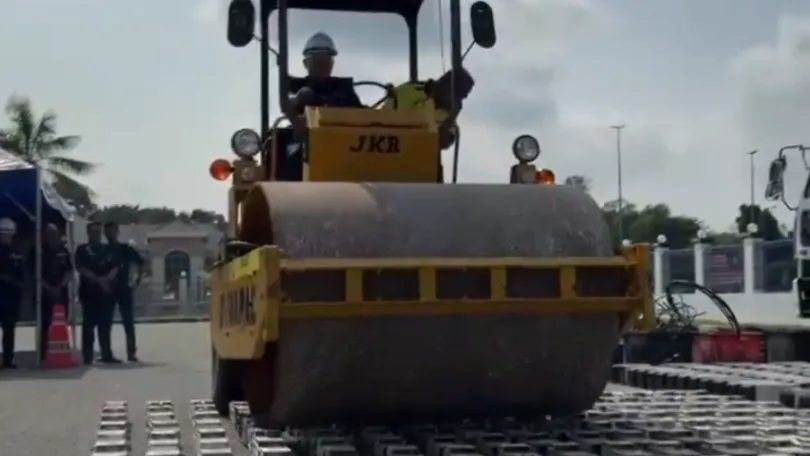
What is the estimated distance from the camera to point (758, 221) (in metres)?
71.2

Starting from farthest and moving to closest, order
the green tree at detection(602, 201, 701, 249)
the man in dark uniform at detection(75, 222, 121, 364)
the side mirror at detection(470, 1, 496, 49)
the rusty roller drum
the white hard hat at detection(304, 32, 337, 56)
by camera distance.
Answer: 1. the green tree at detection(602, 201, 701, 249)
2. the man in dark uniform at detection(75, 222, 121, 364)
3. the white hard hat at detection(304, 32, 337, 56)
4. the side mirror at detection(470, 1, 496, 49)
5. the rusty roller drum

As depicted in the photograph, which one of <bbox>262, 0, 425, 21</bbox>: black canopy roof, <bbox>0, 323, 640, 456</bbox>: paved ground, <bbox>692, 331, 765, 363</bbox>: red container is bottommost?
<bbox>0, 323, 640, 456</bbox>: paved ground

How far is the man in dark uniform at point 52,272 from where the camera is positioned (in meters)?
17.9

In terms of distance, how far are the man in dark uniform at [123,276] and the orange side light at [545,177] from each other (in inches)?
402

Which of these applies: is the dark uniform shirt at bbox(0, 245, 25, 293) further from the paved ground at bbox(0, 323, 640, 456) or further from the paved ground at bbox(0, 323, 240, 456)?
the paved ground at bbox(0, 323, 240, 456)

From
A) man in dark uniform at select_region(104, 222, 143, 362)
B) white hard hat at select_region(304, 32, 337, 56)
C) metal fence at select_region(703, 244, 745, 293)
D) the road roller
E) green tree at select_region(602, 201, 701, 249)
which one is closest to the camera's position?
the road roller

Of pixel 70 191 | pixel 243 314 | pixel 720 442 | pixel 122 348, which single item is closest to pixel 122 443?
pixel 243 314

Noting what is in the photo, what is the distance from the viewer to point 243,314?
7152 millimetres

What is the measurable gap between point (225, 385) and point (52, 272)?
928 centimetres

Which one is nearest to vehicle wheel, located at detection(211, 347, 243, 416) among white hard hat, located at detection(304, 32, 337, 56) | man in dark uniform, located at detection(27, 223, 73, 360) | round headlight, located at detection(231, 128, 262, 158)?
round headlight, located at detection(231, 128, 262, 158)

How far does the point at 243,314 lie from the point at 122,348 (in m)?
15.5

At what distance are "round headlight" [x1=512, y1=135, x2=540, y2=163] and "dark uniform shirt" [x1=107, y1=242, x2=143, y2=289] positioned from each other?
10.3 meters

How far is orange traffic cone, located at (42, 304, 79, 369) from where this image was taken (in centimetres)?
1712

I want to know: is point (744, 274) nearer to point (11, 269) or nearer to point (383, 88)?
point (11, 269)
